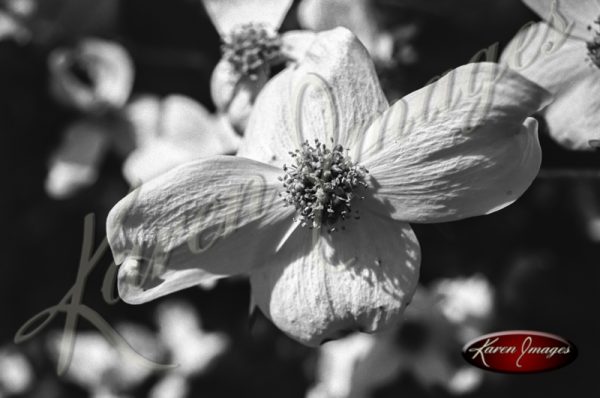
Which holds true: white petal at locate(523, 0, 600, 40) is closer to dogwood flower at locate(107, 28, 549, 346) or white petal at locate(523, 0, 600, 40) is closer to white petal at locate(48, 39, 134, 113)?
dogwood flower at locate(107, 28, 549, 346)

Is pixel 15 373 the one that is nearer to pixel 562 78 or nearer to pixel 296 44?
pixel 296 44

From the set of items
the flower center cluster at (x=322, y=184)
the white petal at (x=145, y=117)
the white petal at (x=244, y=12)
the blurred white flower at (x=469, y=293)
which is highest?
the white petal at (x=244, y=12)

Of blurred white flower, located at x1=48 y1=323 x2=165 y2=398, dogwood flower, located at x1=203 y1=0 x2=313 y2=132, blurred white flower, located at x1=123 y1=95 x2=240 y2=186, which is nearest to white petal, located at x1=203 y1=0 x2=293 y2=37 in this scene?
dogwood flower, located at x1=203 y1=0 x2=313 y2=132

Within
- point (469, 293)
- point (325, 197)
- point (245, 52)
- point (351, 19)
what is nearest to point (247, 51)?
point (245, 52)

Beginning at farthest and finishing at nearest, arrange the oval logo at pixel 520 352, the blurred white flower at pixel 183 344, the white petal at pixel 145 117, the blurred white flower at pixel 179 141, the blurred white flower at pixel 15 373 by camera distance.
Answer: the blurred white flower at pixel 15 373 → the blurred white flower at pixel 183 344 → the white petal at pixel 145 117 → the blurred white flower at pixel 179 141 → the oval logo at pixel 520 352

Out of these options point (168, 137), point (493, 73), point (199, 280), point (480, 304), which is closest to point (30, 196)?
point (168, 137)

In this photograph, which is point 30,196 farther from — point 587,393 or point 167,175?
point 587,393

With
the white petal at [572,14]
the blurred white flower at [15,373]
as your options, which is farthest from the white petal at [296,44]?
the blurred white flower at [15,373]

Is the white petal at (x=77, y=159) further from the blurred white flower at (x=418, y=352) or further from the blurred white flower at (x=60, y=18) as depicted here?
the blurred white flower at (x=418, y=352)
